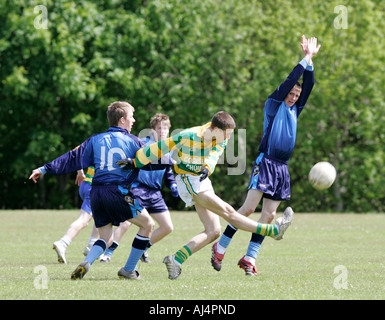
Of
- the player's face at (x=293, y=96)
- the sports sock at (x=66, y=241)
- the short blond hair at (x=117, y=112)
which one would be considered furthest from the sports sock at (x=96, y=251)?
the player's face at (x=293, y=96)

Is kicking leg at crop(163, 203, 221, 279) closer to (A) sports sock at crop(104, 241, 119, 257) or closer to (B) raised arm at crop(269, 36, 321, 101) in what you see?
(B) raised arm at crop(269, 36, 321, 101)

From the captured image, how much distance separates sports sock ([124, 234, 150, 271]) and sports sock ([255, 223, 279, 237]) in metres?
1.23

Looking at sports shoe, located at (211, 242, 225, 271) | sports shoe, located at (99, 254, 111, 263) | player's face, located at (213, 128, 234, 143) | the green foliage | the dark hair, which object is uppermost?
the green foliage

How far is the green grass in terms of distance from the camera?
271 inches

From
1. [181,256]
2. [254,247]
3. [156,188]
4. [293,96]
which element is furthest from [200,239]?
[293,96]

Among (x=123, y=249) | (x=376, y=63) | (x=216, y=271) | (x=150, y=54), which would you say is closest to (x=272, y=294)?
(x=216, y=271)

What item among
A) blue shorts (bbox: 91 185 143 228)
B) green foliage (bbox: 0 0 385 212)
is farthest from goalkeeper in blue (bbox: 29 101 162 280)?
green foliage (bbox: 0 0 385 212)

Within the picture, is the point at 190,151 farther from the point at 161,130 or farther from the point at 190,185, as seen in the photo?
the point at 161,130

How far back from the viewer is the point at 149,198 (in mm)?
9828

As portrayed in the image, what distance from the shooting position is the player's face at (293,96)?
8.79 m

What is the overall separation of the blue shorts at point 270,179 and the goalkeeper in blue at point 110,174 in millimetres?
1412

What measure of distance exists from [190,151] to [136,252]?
1245 mm

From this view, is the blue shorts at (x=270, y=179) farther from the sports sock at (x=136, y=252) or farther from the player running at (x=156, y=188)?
the sports sock at (x=136, y=252)

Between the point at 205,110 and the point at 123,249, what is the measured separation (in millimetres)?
15108
